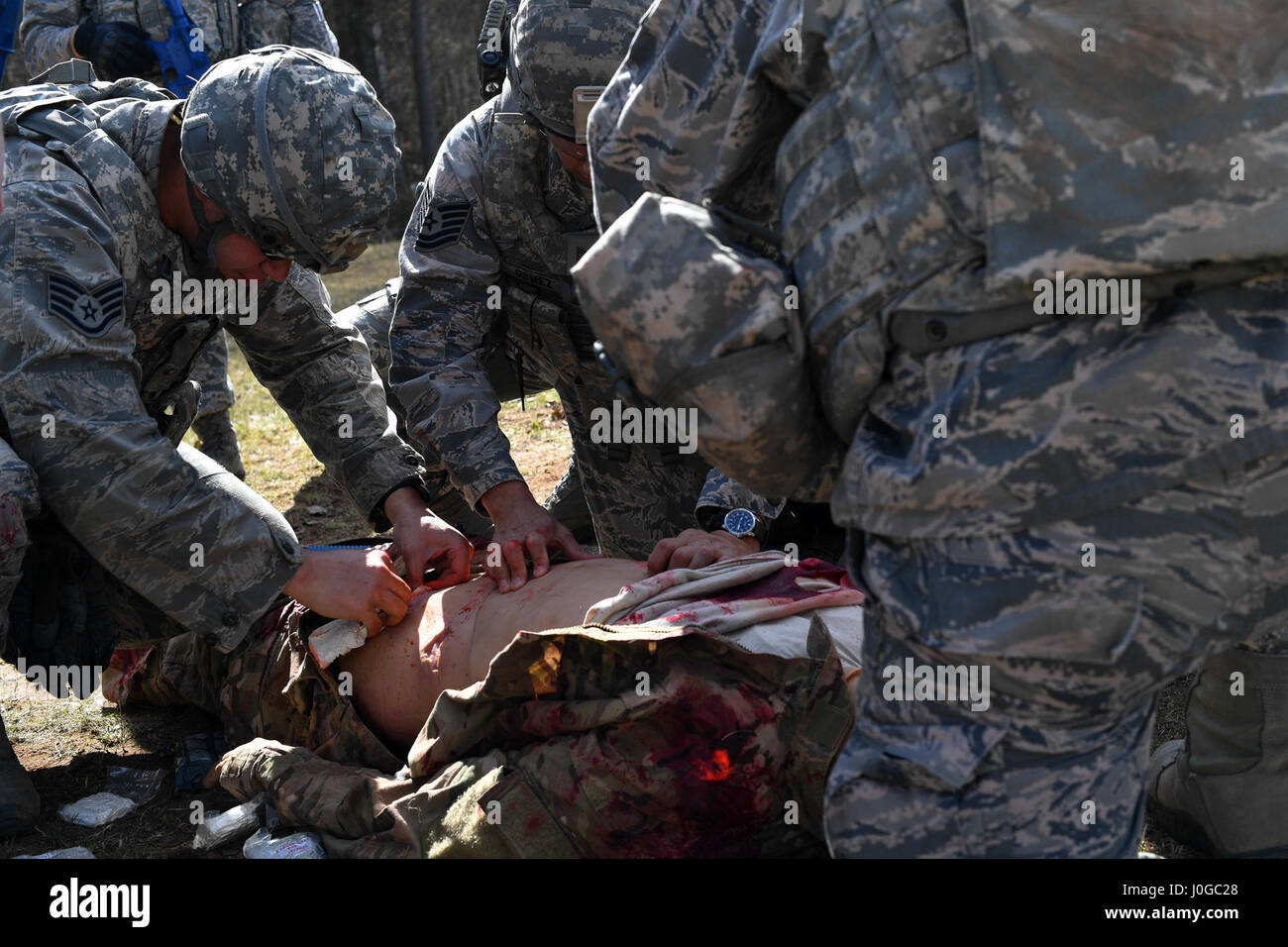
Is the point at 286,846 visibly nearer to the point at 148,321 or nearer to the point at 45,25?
the point at 148,321

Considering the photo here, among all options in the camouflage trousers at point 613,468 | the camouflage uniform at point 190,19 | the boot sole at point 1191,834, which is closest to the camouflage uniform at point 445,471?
the camouflage trousers at point 613,468

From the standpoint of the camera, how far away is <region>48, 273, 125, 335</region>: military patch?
2.72m

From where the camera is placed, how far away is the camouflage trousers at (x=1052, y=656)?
5.06 feet

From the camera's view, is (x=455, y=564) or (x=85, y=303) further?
(x=455, y=564)

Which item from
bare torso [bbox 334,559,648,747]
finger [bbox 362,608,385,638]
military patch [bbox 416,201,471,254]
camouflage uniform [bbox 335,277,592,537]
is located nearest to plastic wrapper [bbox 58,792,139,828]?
bare torso [bbox 334,559,648,747]

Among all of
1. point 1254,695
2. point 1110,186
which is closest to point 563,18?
point 1110,186

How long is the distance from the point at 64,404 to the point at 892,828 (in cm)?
200

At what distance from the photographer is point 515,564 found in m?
2.93

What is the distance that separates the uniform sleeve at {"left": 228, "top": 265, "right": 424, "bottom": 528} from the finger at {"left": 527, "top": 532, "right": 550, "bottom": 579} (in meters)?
0.60

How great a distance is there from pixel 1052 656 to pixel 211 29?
5340 millimetres

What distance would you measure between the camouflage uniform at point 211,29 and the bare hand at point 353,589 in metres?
2.16

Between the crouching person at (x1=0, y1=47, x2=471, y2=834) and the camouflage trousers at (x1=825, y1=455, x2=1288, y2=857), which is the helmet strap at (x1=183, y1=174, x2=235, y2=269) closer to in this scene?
the crouching person at (x1=0, y1=47, x2=471, y2=834)

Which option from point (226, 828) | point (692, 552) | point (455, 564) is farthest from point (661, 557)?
point (226, 828)
